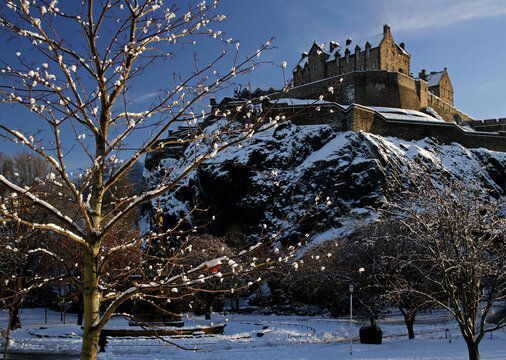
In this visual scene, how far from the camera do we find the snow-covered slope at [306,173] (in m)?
43.3

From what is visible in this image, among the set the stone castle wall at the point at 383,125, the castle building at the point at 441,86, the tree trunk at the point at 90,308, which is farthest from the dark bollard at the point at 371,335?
the castle building at the point at 441,86

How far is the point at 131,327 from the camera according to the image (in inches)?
705

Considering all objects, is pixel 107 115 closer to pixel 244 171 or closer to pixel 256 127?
pixel 256 127

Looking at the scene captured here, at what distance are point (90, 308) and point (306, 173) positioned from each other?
42.9m

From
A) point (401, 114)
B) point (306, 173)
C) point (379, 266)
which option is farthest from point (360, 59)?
point (379, 266)

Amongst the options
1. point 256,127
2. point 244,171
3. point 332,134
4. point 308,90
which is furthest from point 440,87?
point 256,127

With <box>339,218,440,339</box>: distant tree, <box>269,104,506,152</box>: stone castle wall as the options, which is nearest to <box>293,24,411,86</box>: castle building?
<box>269,104,506,152</box>: stone castle wall

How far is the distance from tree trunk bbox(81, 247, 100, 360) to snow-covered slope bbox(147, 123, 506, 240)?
38.3 m

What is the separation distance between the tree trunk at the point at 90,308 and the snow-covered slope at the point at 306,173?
38.3 meters

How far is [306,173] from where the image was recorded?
150ft

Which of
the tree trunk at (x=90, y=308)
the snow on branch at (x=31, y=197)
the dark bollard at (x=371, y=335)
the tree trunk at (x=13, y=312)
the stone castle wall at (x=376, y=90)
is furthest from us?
the stone castle wall at (x=376, y=90)

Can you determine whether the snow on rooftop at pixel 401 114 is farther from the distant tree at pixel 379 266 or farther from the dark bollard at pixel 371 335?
the dark bollard at pixel 371 335

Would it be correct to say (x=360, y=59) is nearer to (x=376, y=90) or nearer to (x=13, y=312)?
(x=376, y=90)

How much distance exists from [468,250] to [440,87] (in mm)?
67644
